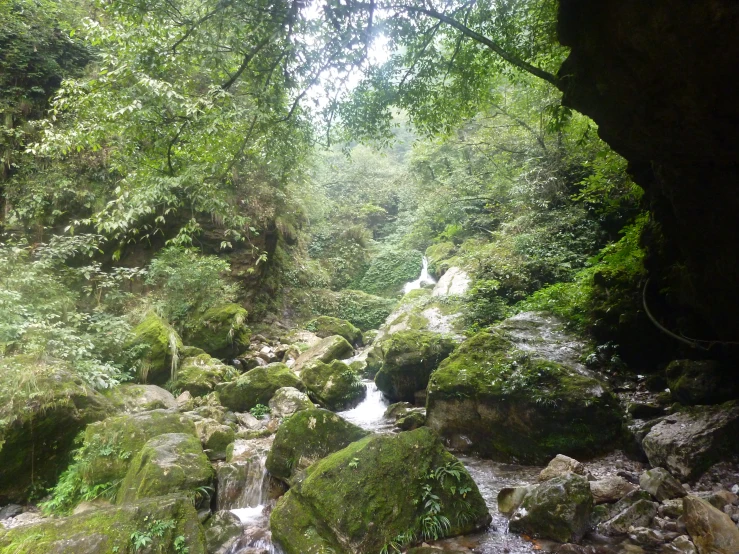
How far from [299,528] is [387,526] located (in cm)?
95

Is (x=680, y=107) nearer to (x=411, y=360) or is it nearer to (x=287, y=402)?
(x=411, y=360)

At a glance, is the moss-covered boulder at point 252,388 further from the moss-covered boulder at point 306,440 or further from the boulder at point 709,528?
the boulder at point 709,528

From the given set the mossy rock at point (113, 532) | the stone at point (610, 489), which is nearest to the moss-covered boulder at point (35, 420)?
the mossy rock at point (113, 532)

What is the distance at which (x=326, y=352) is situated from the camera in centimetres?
1216

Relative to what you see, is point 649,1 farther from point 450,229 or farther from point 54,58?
point 54,58

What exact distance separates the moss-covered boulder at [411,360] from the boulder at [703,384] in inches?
177

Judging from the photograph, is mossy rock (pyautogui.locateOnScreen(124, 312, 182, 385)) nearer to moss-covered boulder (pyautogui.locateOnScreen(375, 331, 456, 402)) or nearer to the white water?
moss-covered boulder (pyautogui.locateOnScreen(375, 331, 456, 402))

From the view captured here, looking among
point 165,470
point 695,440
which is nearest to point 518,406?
point 695,440

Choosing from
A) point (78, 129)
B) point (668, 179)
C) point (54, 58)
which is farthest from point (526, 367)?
point (54, 58)

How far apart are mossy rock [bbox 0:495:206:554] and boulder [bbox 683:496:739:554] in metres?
4.36

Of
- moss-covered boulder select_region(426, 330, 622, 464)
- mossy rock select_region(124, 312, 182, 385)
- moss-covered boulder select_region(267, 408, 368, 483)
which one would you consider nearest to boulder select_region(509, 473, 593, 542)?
moss-covered boulder select_region(426, 330, 622, 464)

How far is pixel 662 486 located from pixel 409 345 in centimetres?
592

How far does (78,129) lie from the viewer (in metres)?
5.22

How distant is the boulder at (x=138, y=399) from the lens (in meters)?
6.98
